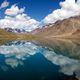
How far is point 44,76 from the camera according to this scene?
87.8 ft

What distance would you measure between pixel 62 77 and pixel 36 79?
10.0 feet

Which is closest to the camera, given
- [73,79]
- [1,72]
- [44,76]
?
[73,79]

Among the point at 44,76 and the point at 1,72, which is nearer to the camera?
the point at 44,76

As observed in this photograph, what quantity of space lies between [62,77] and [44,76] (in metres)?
2.12

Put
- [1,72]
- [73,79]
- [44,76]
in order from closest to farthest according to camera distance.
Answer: [73,79], [44,76], [1,72]

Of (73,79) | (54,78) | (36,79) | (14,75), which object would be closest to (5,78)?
(14,75)

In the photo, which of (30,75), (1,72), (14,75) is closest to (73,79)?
(30,75)

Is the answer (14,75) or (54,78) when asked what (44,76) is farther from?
(14,75)

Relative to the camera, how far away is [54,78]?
2561 centimetres

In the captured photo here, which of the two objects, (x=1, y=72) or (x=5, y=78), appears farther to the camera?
(x=1, y=72)

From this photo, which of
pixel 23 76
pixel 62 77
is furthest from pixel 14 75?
pixel 62 77

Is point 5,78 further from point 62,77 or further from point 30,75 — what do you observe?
point 62,77

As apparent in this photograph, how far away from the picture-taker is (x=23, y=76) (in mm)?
26984

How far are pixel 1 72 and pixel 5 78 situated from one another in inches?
151
